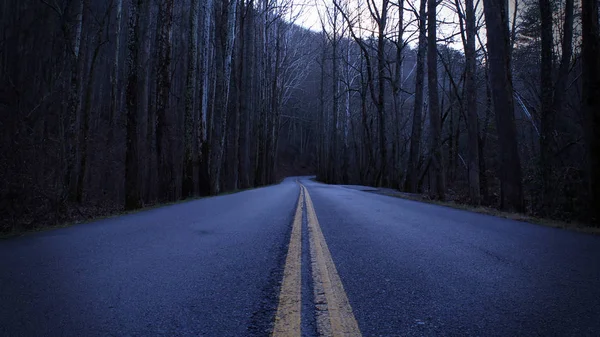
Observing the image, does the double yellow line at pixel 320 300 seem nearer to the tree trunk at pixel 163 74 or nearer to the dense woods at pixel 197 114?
the dense woods at pixel 197 114

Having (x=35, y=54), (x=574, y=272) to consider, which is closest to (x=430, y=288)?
(x=574, y=272)

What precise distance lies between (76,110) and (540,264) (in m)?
14.2

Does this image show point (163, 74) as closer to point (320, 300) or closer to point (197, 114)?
point (197, 114)

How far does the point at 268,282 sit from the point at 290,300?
48cm

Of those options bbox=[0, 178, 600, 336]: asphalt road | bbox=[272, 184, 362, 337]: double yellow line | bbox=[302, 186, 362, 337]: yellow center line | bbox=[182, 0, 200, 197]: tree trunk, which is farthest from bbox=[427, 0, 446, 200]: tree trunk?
bbox=[272, 184, 362, 337]: double yellow line

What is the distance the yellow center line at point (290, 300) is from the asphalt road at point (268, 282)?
0.20 feet

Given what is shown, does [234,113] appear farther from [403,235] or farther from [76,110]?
[403,235]

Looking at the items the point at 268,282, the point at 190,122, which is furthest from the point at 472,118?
the point at 268,282

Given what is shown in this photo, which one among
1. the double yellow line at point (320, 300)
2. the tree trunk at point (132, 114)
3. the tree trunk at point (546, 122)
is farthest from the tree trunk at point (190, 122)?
the tree trunk at point (546, 122)

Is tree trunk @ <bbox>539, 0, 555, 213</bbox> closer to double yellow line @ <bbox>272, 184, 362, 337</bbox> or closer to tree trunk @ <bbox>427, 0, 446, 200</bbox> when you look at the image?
tree trunk @ <bbox>427, 0, 446, 200</bbox>

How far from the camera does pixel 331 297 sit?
253 cm

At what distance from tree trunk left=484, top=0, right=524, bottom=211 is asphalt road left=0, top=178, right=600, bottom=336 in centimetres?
532

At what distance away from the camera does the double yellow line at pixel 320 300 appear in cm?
201

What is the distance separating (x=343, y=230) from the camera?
559 cm
